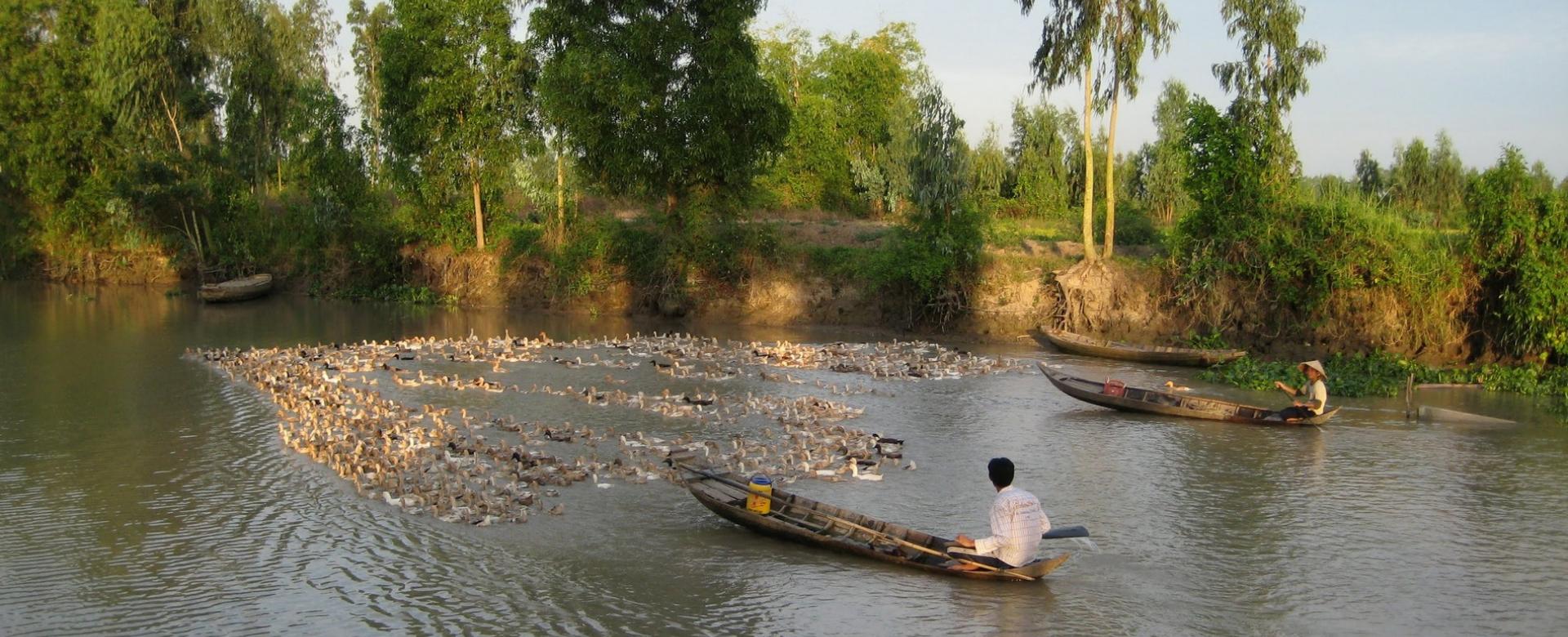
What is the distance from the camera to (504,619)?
891cm

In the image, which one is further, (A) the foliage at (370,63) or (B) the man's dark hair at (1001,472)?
(A) the foliage at (370,63)

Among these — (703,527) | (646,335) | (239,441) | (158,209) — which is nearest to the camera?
(703,527)

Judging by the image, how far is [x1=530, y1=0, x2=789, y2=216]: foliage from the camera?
29.5 m

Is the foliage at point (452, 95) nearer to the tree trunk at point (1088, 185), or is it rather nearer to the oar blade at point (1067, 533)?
the tree trunk at point (1088, 185)

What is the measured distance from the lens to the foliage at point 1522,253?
2106 cm

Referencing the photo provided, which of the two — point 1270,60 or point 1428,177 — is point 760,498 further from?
point 1428,177

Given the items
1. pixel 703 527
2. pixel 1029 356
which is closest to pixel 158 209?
pixel 1029 356

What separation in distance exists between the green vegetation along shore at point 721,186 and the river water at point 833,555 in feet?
22.3

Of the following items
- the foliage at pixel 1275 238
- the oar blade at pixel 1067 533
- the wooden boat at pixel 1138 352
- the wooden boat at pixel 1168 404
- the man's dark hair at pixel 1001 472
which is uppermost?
the foliage at pixel 1275 238

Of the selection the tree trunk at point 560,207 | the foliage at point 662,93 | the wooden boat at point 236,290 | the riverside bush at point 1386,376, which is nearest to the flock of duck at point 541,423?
the riverside bush at point 1386,376

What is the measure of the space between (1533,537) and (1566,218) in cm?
1260

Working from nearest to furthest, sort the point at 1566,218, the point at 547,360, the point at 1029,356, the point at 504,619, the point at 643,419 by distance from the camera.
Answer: the point at 504,619, the point at 643,419, the point at 1566,218, the point at 547,360, the point at 1029,356

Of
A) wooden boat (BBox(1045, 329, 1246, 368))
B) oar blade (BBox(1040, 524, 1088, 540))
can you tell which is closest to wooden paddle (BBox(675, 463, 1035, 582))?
oar blade (BBox(1040, 524, 1088, 540))

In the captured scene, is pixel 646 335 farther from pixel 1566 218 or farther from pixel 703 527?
pixel 1566 218
